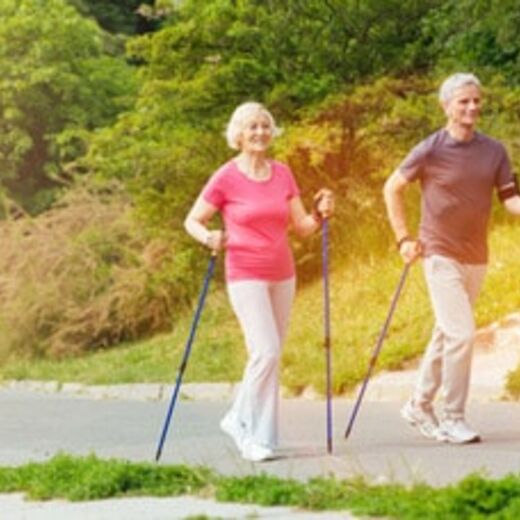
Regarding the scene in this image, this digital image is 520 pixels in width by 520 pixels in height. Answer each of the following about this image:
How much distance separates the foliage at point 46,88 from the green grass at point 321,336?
50.6ft

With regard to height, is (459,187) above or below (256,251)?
above

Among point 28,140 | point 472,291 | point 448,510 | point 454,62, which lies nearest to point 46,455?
point 472,291

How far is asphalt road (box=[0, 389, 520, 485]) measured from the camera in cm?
987

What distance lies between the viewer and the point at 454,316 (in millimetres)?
10562

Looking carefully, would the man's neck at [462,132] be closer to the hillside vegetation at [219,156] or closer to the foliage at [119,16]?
the hillside vegetation at [219,156]

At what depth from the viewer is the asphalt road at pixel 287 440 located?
987 centimetres

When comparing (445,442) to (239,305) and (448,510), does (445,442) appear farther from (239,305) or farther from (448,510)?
(448,510)

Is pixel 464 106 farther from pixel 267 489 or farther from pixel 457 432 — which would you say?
pixel 267 489

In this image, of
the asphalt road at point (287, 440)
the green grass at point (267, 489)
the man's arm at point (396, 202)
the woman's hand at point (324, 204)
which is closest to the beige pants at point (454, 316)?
the man's arm at point (396, 202)

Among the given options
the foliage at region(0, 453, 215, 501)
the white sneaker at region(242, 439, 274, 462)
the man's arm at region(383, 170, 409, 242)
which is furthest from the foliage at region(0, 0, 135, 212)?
the foliage at region(0, 453, 215, 501)

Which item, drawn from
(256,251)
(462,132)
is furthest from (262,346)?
(462,132)

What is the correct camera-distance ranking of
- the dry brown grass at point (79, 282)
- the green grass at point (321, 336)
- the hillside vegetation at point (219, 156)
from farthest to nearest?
1. the dry brown grass at point (79, 282)
2. the hillside vegetation at point (219, 156)
3. the green grass at point (321, 336)

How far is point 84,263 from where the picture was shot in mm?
23672

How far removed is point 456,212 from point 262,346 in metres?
1.42
